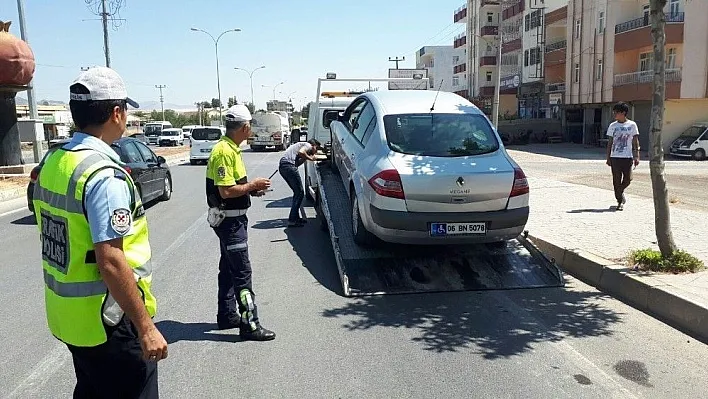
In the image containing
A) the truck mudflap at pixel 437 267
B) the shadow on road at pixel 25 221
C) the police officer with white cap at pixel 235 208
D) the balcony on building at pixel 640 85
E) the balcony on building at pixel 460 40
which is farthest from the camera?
the balcony on building at pixel 460 40

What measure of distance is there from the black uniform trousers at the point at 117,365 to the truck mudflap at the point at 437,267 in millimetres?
3545

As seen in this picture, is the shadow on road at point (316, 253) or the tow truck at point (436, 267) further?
the shadow on road at point (316, 253)

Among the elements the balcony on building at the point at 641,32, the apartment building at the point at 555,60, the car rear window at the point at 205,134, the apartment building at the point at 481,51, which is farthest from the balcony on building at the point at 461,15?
the car rear window at the point at 205,134

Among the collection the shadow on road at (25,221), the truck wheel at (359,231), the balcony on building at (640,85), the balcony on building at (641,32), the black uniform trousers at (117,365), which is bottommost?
the shadow on road at (25,221)

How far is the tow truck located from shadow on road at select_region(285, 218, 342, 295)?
8.1 inches

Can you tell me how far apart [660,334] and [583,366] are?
1.07 m

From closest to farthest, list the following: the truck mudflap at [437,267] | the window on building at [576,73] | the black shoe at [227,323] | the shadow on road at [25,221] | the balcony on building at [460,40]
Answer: the black shoe at [227,323], the truck mudflap at [437,267], the shadow on road at [25,221], the window on building at [576,73], the balcony on building at [460,40]

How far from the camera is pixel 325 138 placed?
13.5 meters

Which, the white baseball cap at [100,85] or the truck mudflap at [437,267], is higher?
the white baseball cap at [100,85]

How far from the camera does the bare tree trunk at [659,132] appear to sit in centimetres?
590

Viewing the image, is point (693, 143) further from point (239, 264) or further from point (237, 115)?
point (239, 264)

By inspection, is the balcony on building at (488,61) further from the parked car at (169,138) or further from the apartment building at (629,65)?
the parked car at (169,138)

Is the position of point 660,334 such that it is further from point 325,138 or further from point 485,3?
point 485,3

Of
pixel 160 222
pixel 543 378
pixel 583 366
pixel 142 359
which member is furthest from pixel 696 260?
pixel 160 222
